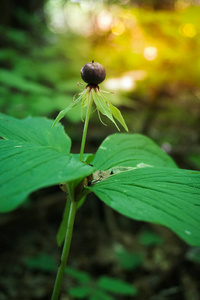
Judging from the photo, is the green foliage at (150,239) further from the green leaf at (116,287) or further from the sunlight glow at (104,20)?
the sunlight glow at (104,20)

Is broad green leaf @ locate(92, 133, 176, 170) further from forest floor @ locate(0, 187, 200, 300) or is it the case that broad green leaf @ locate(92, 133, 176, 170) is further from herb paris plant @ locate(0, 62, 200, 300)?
forest floor @ locate(0, 187, 200, 300)

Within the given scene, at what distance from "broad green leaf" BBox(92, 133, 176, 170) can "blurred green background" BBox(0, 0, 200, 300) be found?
1002 mm

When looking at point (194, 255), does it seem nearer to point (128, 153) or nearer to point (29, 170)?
point (128, 153)

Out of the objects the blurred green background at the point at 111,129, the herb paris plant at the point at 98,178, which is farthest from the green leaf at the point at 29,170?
the blurred green background at the point at 111,129

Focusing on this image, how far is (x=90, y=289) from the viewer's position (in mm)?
1722

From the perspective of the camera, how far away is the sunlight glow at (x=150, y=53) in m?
2.47

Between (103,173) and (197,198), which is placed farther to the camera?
(103,173)

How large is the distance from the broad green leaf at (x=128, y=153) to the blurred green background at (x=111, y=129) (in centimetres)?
100

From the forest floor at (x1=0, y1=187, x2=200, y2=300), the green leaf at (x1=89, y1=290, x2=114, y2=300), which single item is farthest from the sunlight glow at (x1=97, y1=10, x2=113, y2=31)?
the green leaf at (x1=89, y1=290, x2=114, y2=300)

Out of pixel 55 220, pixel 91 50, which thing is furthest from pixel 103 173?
pixel 91 50

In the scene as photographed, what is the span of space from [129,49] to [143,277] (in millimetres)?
2321

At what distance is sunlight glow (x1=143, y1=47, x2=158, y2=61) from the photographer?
247 cm

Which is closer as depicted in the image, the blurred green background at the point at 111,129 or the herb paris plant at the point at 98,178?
the herb paris plant at the point at 98,178

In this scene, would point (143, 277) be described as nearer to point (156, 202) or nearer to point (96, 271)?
point (96, 271)
